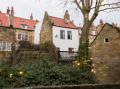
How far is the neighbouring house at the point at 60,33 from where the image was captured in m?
51.0

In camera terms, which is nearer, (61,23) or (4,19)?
(61,23)

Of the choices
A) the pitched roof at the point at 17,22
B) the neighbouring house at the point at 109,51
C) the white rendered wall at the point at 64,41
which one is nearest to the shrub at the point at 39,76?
the neighbouring house at the point at 109,51

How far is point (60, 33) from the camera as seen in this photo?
52156mm

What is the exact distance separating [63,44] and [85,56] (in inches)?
1450

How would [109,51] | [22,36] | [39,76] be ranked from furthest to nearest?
[22,36], [109,51], [39,76]

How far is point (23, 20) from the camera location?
199 feet

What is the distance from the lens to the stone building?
167 feet

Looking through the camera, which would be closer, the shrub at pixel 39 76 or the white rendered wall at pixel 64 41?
the shrub at pixel 39 76

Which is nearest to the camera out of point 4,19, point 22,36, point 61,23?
point 61,23

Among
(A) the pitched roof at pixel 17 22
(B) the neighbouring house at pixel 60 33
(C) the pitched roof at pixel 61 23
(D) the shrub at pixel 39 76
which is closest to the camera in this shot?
(D) the shrub at pixel 39 76

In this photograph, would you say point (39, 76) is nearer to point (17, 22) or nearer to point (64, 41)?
point (64, 41)

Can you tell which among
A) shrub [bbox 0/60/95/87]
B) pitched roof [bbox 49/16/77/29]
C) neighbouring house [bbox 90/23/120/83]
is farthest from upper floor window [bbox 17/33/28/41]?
shrub [bbox 0/60/95/87]

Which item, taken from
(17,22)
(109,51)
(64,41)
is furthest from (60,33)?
(109,51)

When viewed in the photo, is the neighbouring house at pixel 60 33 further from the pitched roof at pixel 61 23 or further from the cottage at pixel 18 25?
the cottage at pixel 18 25
